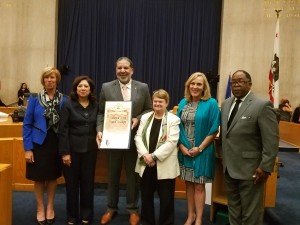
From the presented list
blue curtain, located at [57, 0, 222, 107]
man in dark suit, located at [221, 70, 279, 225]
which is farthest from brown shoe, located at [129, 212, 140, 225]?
blue curtain, located at [57, 0, 222, 107]

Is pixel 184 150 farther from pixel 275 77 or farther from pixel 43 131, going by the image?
pixel 275 77

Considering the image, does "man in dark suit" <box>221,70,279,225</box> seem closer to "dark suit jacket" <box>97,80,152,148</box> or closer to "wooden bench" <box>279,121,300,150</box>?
"dark suit jacket" <box>97,80,152,148</box>

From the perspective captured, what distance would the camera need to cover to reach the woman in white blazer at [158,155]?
11.1 feet

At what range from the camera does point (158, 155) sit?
3.35 meters

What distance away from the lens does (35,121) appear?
→ 3488mm

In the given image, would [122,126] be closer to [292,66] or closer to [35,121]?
[35,121]

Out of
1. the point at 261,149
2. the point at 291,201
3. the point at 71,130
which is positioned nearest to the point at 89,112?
the point at 71,130

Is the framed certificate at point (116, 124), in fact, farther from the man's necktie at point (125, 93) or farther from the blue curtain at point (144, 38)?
the blue curtain at point (144, 38)

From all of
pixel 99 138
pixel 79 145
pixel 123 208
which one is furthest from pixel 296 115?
pixel 79 145

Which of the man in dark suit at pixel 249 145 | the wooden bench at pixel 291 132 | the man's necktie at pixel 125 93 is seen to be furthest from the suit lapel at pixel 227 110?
the wooden bench at pixel 291 132

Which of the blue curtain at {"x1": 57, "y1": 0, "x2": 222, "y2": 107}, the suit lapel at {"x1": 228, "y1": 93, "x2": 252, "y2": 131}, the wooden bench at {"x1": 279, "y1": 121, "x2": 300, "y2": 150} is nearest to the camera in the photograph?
the suit lapel at {"x1": 228, "y1": 93, "x2": 252, "y2": 131}

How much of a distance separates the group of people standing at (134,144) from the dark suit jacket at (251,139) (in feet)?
0.28

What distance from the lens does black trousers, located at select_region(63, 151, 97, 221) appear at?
11.6 ft

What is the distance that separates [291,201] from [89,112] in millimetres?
2855
